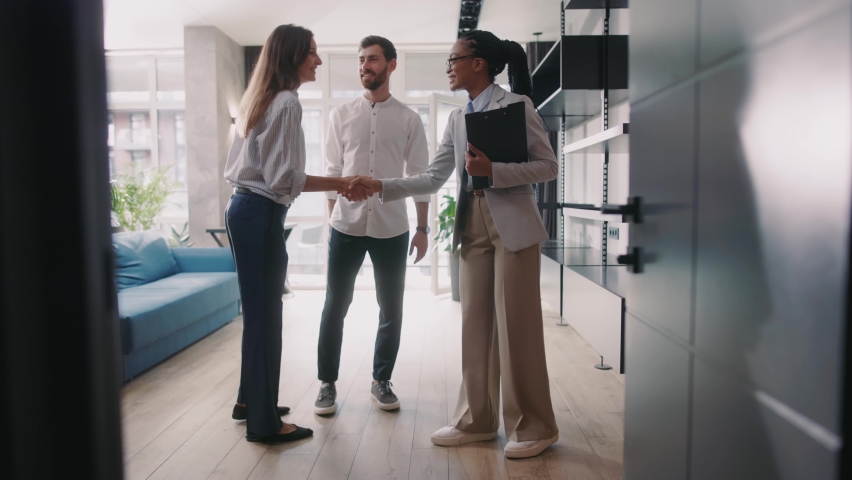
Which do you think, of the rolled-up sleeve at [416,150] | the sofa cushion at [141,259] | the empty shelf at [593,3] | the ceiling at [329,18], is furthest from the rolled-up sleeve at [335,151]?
the ceiling at [329,18]

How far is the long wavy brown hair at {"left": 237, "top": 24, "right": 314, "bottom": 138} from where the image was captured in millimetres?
2053

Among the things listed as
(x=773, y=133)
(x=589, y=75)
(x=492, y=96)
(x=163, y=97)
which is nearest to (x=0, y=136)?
(x=773, y=133)

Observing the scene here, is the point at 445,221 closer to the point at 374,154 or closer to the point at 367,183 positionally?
the point at 374,154

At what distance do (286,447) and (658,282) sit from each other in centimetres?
153

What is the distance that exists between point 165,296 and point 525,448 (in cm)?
226

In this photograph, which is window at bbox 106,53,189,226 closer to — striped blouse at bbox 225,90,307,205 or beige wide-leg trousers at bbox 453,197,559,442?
striped blouse at bbox 225,90,307,205

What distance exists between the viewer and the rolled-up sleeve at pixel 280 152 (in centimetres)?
196

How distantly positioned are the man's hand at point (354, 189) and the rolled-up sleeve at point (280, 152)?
35 cm

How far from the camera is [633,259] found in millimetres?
1098

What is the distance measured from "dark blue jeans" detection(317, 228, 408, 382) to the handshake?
0.23m

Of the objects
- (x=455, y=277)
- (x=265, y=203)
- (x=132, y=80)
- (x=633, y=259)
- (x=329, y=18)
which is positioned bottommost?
(x=455, y=277)

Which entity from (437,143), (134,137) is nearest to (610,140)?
(437,143)

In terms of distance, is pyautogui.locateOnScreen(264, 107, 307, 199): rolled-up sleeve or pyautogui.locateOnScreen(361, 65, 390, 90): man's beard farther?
pyautogui.locateOnScreen(361, 65, 390, 90): man's beard

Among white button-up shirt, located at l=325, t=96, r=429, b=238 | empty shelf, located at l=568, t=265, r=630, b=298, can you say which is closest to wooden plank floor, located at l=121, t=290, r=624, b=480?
empty shelf, located at l=568, t=265, r=630, b=298
